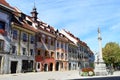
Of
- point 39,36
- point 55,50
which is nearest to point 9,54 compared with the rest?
point 39,36

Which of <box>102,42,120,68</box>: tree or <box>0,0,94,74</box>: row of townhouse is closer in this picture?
<box>0,0,94,74</box>: row of townhouse

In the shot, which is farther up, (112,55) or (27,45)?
(27,45)

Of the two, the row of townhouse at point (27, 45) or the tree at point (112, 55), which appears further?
the tree at point (112, 55)

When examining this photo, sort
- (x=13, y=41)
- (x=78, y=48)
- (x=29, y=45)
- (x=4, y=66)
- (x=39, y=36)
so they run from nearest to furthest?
(x=4, y=66) → (x=13, y=41) → (x=29, y=45) → (x=39, y=36) → (x=78, y=48)

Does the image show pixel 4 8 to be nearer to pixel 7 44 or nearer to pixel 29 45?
pixel 7 44

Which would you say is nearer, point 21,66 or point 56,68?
point 21,66

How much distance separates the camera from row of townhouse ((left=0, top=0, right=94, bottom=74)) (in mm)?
35688

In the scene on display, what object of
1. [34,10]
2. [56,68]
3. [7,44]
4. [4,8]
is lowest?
[56,68]

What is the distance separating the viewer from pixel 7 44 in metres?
36.0

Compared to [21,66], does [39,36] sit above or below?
above

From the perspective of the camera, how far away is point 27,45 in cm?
4222

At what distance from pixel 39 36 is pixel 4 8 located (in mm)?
13252

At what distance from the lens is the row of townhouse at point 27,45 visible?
117 ft

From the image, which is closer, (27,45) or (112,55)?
(27,45)
